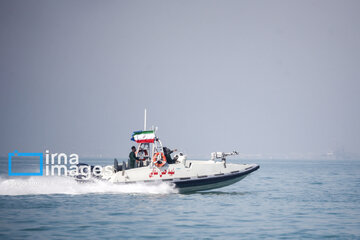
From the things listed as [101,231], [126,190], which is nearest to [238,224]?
→ [101,231]

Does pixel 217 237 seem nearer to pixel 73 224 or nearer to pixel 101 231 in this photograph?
pixel 101 231

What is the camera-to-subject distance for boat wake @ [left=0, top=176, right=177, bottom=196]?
76.7 feet

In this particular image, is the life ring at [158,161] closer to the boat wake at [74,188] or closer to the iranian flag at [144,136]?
the iranian flag at [144,136]

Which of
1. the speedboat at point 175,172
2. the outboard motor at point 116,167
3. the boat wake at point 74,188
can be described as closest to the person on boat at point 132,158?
the speedboat at point 175,172

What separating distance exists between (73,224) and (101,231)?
5.44 feet

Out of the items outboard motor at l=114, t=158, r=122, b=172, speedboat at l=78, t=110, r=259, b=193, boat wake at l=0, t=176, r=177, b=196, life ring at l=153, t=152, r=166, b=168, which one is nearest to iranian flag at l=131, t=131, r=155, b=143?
speedboat at l=78, t=110, r=259, b=193

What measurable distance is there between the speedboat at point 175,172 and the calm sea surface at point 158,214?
48 centimetres

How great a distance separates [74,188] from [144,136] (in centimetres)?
520

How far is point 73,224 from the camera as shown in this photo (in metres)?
16.2

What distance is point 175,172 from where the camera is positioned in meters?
23.2

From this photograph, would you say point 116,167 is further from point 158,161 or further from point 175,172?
point 175,172

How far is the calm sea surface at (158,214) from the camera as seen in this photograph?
15.1 m

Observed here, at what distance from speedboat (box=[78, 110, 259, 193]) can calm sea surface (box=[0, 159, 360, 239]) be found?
1.56ft

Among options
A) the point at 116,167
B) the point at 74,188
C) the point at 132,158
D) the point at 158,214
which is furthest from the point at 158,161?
the point at 74,188
